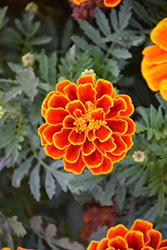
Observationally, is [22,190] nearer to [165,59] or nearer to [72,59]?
[72,59]

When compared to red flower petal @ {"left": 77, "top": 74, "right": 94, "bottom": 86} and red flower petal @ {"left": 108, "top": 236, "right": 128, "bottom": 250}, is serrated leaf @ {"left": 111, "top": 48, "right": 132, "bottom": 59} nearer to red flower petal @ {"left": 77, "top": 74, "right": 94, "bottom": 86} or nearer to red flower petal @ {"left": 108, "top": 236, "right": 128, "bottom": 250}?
red flower petal @ {"left": 77, "top": 74, "right": 94, "bottom": 86}

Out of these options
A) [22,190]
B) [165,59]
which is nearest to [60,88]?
[165,59]

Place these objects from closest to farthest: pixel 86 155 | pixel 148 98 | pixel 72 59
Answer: pixel 86 155
pixel 72 59
pixel 148 98

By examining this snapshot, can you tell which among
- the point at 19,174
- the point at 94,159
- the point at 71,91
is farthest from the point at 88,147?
the point at 19,174

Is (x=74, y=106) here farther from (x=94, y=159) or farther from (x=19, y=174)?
(x=19, y=174)

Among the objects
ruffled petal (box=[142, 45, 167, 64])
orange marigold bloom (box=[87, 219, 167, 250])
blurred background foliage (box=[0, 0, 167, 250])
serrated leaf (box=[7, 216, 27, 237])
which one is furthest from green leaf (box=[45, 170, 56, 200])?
ruffled petal (box=[142, 45, 167, 64])

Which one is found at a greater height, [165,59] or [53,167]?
[165,59]

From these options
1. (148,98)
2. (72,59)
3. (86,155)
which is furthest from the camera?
(148,98)
